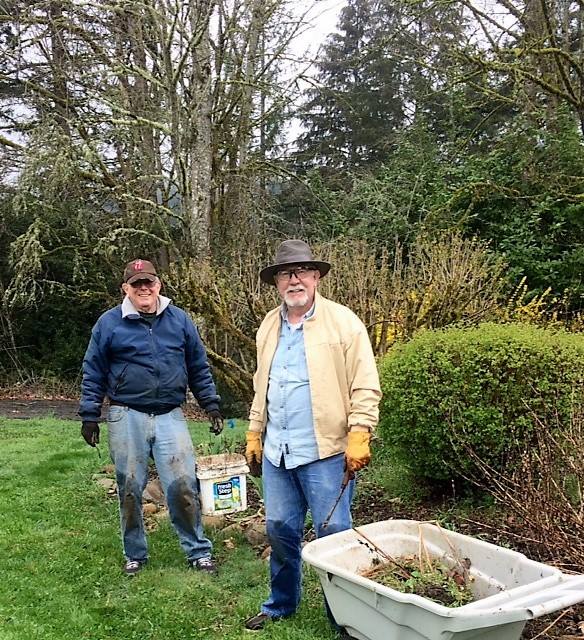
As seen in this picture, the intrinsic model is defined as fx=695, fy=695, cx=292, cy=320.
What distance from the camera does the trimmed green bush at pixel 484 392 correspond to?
16.0 ft

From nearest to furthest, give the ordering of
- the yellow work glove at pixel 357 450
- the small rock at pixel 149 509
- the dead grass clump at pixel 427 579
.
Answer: the dead grass clump at pixel 427 579, the yellow work glove at pixel 357 450, the small rock at pixel 149 509

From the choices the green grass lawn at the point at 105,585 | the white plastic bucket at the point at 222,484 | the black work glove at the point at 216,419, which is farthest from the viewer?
the white plastic bucket at the point at 222,484

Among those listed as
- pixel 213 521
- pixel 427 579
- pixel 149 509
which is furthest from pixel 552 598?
pixel 149 509

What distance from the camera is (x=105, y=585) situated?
4.25m

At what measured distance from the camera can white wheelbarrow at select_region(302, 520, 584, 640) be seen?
247 cm

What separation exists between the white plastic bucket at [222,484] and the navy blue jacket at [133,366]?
45.2 inches

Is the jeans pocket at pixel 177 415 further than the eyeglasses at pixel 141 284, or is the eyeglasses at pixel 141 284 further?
the jeans pocket at pixel 177 415

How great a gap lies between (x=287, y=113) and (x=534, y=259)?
6747mm

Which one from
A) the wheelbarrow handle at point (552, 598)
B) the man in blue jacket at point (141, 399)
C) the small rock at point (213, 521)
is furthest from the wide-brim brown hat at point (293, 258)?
the small rock at point (213, 521)

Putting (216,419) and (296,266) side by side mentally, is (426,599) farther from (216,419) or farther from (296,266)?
(216,419)

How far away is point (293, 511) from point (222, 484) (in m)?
2.01

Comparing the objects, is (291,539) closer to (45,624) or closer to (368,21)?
(45,624)

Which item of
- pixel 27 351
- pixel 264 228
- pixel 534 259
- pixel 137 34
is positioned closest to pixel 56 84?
pixel 137 34

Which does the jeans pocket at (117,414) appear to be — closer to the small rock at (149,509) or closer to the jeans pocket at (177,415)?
the jeans pocket at (177,415)
